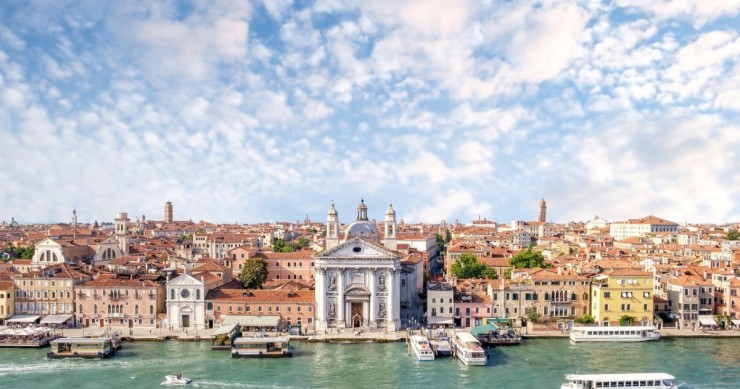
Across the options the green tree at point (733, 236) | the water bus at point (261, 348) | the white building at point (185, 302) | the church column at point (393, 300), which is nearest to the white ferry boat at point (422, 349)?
the church column at point (393, 300)

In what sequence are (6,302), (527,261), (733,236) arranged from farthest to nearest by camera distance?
1. (733,236)
2. (527,261)
3. (6,302)

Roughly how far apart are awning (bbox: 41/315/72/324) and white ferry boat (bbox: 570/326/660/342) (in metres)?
34.9

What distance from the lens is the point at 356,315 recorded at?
46.0 m

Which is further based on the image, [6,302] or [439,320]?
[6,302]

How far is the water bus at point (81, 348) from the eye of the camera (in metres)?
38.9

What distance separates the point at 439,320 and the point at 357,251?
7.68m

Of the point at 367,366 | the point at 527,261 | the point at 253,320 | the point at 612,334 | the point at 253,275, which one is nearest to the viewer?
the point at 367,366

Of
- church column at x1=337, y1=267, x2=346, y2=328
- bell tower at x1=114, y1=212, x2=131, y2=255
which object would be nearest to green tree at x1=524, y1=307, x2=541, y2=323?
church column at x1=337, y1=267, x2=346, y2=328

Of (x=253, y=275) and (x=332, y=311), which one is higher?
(x=253, y=275)

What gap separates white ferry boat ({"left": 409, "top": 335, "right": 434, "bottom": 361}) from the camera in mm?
37625

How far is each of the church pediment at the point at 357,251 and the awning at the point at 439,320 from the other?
5183mm

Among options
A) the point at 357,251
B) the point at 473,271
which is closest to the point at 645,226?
the point at 473,271

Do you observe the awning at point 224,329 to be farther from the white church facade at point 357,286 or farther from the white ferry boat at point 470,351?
the white ferry boat at point 470,351

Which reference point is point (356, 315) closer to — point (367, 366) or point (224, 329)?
point (224, 329)
